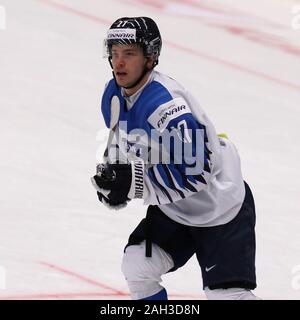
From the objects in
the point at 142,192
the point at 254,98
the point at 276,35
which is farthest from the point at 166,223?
the point at 276,35

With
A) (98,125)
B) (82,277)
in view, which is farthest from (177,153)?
(98,125)

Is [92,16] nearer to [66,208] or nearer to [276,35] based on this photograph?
[276,35]

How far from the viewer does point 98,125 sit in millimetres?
7234

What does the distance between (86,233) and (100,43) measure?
328 cm

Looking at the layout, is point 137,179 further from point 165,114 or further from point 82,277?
point 82,277

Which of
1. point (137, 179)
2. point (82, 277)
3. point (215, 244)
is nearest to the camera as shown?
point (137, 179)

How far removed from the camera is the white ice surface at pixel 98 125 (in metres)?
5.39

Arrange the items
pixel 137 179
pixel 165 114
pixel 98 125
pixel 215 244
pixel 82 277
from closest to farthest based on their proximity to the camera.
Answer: pixel 165 114
pixel 137 179
pixel 215 244
pixel 82 277
pixel 98 125

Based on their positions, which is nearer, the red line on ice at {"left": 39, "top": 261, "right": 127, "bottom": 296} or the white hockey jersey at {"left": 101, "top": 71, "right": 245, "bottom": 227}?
the white hockey jersey at {"left": 101, "top": 71, "right": 245, "bottom": 227}

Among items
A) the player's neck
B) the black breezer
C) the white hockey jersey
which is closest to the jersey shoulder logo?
the white hockey jersey

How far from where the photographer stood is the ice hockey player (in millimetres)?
4195

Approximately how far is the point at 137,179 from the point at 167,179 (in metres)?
0.11

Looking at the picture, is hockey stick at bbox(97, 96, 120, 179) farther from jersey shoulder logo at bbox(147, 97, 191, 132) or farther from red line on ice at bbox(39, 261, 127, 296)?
red line on ice at bbox(39, 261, 127, 296)

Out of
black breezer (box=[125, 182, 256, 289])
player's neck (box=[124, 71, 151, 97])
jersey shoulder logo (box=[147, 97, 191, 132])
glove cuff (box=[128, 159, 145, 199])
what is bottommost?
black breezer (box=[125, 182, 256, 289])
